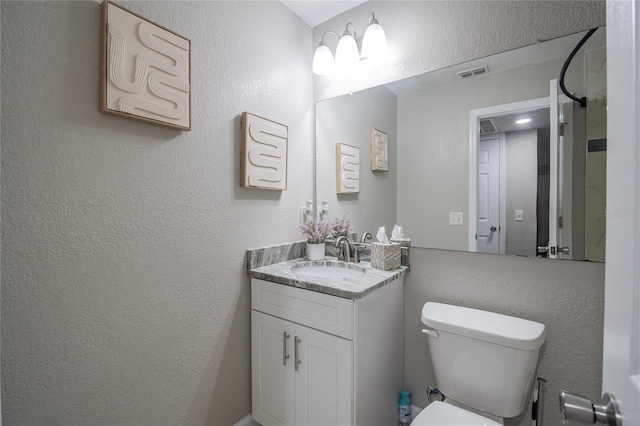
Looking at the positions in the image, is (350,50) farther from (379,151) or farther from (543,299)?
(543,299)

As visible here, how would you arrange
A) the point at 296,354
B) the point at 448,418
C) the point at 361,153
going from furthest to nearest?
the point at 361,153
the point at 296,354
the point at 448,418

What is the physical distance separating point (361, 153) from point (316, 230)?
1.83ft

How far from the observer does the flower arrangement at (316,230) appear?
5.79 feet

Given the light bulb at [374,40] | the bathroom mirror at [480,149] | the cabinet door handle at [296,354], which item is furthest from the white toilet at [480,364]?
the light bulb at [374,40]

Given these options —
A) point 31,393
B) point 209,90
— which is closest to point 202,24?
point 209,90

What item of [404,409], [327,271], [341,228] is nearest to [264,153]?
[341,228]

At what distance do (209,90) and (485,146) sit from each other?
4.42ft

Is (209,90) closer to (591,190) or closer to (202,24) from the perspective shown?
(202,24)

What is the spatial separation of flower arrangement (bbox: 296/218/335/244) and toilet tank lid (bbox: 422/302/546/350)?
0.72 meters

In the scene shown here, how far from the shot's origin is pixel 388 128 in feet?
5.57

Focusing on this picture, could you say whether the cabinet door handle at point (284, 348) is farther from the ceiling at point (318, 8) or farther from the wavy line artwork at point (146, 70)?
the ceiling at point (318, 8)

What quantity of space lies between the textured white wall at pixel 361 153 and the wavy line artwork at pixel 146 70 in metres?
0.92

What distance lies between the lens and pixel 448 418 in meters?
1.06

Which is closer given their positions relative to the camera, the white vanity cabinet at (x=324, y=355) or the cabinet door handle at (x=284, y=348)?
the white vanity cabinet at (x=324, y=355)
